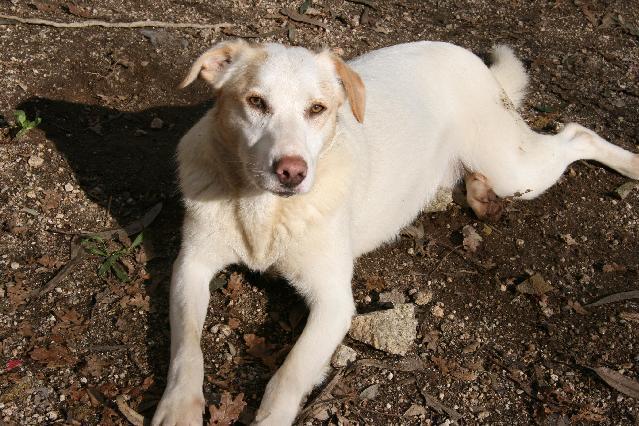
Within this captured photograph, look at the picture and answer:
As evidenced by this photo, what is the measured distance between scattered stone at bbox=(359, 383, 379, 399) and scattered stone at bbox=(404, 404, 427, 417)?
0.19m

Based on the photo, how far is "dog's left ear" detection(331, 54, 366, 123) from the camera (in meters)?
3.65

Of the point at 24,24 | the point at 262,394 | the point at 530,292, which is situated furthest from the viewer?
the point at 24,24

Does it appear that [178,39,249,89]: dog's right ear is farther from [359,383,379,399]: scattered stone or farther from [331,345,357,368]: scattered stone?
[359,383,379,399]: scattered stone

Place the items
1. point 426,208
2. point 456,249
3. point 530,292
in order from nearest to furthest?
point 530,292, point 456,249, point 426,208

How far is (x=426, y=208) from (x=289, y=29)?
100 inches

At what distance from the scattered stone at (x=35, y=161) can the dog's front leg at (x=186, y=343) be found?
1.51 m

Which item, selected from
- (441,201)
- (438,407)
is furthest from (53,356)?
(441,201)

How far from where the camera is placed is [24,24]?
18.6ft

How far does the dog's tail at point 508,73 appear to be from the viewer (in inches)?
221

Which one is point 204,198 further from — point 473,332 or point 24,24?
point 24,24

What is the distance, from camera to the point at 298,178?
3.19 meters

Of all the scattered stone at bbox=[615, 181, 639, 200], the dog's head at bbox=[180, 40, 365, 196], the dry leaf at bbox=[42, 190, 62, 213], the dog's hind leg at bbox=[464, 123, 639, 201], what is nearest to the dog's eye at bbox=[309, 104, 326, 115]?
the dog's head at bbox=[180, 40, 365, 196]

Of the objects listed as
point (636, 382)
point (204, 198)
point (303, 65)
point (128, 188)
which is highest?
point (303, 65)

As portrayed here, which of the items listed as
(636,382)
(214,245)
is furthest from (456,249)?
(214,245)
